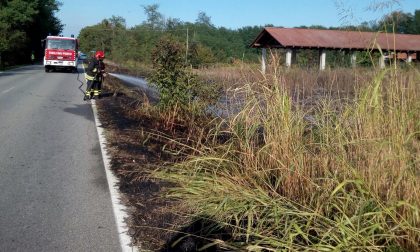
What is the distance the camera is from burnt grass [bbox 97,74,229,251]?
4.25 meters

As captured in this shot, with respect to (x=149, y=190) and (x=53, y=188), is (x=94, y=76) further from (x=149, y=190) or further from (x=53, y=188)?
(x=149, y=190)

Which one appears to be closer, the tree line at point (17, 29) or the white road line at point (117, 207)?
the white road line at point (117, 207)

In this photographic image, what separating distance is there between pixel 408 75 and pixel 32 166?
5.34m

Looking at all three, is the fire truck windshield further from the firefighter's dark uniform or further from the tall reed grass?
the tall reed grass

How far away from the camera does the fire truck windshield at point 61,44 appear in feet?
108

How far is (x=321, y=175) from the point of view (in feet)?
14.8

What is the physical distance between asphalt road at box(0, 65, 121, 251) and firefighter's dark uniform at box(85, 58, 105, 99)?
13.9 feet

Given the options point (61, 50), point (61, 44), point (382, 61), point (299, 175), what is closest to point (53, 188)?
point (299, 175)

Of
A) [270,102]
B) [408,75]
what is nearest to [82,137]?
[270,102]

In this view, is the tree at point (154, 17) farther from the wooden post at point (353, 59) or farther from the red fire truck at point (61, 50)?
the wooden post at point (353, 59)

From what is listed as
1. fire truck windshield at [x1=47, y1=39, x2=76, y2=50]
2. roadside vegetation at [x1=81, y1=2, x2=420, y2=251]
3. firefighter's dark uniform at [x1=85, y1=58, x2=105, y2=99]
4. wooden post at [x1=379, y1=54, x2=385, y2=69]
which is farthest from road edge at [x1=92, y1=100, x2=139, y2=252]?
fire truck windshield at [x1=47, y1=39, x2=76, y2=50]

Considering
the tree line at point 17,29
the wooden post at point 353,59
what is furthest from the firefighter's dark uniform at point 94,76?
the tree line at point 17,29

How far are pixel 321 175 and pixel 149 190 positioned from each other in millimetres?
2247

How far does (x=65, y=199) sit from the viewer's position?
5.48m
